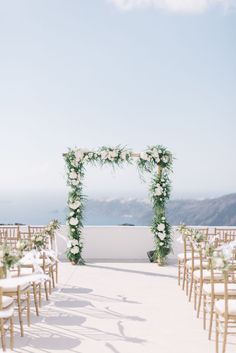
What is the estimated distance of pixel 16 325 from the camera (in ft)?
20.3

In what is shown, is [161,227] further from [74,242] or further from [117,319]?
[117,319]

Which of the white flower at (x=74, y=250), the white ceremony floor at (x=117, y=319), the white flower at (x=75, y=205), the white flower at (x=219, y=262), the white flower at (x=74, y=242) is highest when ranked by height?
the white flower at (x=75, y=205)

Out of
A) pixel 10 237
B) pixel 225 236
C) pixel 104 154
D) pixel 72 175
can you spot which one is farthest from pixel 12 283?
pixel 104 154

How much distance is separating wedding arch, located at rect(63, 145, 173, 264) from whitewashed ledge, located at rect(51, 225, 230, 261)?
1.85 ft

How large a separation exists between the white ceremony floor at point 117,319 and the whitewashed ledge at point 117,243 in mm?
2023

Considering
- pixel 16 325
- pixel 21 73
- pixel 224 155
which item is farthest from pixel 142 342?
pixel 224 155

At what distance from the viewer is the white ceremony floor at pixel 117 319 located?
544 centimetres

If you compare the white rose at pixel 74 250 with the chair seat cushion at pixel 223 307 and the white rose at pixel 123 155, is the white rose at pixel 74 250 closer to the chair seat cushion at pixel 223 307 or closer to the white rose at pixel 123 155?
the white rose at pixel 123 155

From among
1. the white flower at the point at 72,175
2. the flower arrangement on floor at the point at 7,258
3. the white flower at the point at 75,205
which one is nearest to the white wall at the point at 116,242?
the white flower at the point at 75,205

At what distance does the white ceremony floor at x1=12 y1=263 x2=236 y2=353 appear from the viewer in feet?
17.8

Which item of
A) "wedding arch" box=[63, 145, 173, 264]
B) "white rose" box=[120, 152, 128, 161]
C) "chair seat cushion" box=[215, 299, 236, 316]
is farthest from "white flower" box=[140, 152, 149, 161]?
"chair seat cushion" box=[215, 299, 236, 316]

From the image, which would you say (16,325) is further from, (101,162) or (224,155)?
(224,155)

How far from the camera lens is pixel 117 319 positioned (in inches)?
255

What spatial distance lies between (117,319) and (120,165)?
4.83m
